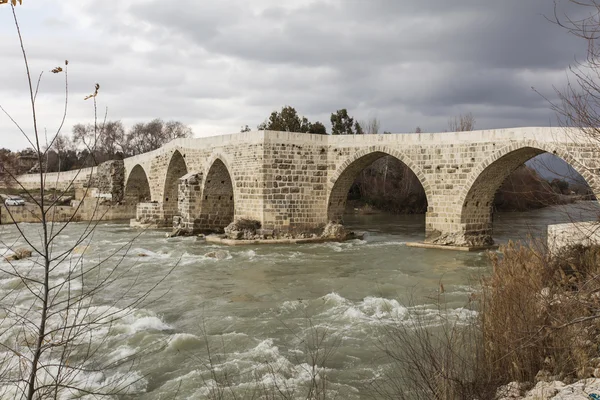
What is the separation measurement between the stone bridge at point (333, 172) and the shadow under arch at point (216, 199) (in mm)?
39

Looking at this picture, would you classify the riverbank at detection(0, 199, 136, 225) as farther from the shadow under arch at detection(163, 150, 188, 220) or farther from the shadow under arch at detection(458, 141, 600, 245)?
the shadow under arch at detection(458, 141, 600, 245)

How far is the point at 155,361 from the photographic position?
516 cm

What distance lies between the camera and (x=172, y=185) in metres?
→ 21.7

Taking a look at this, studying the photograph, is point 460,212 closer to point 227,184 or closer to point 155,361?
point 227,184

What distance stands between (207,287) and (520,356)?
6463mm

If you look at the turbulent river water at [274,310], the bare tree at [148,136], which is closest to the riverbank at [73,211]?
the turbulent river water at [274,310]

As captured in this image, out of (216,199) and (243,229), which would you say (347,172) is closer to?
(243,229)

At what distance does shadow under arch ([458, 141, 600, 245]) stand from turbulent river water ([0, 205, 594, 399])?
1.49 m

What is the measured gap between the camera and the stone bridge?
12.9 metres

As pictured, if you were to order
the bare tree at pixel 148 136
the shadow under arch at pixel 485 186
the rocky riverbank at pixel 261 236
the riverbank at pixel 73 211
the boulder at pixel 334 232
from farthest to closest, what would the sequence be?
the bare tree at pixel 148 136, the riverbank at pixel 73 211, the boulder at pixel 334 232, the rocky riverbank at pixel 261 236, the shadow under arch at pixel 485 186

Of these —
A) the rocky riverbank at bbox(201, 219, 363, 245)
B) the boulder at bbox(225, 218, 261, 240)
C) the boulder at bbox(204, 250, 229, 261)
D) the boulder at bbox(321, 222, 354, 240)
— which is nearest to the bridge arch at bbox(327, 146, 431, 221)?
the boulder at bbox(321, 222, 354, 240)

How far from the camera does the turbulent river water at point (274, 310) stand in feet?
15.2

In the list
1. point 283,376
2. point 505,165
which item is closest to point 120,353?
point 283,376

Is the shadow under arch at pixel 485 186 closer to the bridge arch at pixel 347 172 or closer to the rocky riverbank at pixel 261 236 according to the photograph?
the bridge arch at pixel 347 172
